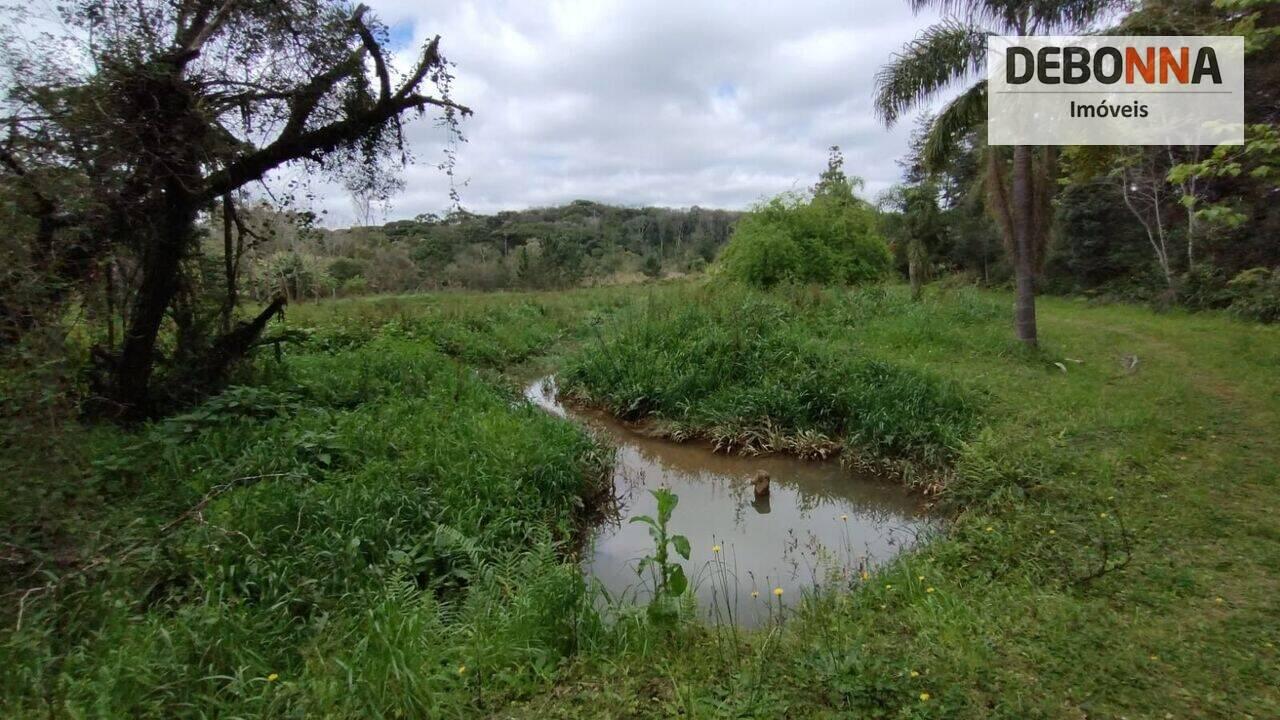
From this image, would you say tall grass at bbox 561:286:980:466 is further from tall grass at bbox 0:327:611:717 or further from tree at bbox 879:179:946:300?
tree at bbox 879:179:946:300

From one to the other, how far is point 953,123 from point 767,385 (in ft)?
18.2

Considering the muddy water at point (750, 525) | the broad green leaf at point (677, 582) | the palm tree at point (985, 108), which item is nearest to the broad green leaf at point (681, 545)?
the broad green leaf at point (677, 582)

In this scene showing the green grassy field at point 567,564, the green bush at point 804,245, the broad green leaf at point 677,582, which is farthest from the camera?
the green bush at point 804,245

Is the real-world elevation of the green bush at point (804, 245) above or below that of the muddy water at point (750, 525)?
above

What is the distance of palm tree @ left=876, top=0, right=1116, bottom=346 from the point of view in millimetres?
8484

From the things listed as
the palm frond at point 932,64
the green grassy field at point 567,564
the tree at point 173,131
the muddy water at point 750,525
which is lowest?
the muddy water at point 750,525

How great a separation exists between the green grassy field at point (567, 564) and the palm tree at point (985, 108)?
8.15 ft

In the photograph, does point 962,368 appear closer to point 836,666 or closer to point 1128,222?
point 836,666

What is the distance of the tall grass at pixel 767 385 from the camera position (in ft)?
22.4

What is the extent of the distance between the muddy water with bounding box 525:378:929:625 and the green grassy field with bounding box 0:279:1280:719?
405mm

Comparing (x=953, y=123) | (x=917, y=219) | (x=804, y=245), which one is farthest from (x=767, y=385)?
(x=917, y=219)

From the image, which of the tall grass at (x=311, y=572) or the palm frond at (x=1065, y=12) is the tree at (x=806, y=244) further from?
the tall grass at (x=311, y=572)

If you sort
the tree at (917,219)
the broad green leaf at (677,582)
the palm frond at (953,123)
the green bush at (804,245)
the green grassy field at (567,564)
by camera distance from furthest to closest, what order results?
the tree at (917,219)
the green bush at (804,245)
the palm frond at (953,123)
the broad green leaf at (677,582)
the green grassy field at (567,564)

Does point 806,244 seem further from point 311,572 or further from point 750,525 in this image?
point 311,572
